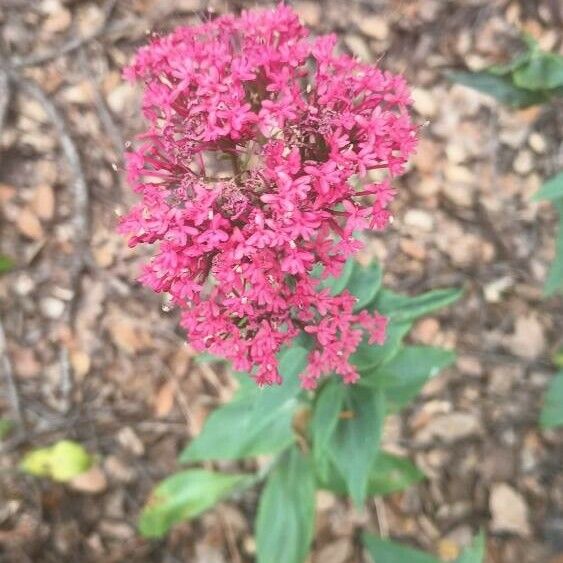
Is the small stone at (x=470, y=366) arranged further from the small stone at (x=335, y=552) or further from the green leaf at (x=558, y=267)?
the small stone at (x=335, y=552)

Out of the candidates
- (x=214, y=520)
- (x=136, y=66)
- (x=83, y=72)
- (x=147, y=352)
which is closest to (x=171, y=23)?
(x=83, y=72)

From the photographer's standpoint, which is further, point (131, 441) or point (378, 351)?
point (131, 441)

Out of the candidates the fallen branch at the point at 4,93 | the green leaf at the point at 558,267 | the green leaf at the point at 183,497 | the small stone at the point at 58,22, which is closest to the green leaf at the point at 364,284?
the green leaf at the point at 558,267

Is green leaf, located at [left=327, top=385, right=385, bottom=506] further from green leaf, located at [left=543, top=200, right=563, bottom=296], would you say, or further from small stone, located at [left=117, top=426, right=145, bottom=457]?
small stone, located at [left=117, top=426, right=145, bottom=457]

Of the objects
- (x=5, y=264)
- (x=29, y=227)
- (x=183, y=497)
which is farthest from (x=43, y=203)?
(x=183, y=497)

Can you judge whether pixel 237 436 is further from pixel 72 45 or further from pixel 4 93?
pixel 72 45

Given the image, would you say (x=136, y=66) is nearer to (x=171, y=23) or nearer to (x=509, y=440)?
(x=171, y=23)
